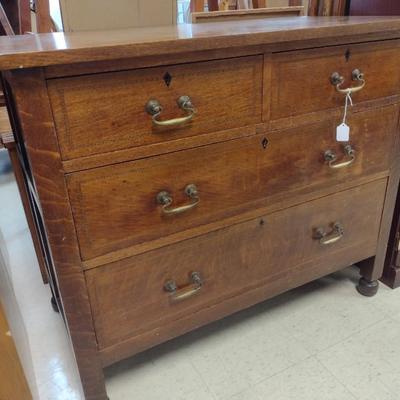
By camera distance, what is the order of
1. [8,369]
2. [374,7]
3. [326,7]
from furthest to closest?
1. [326,7]
2. [374,7]
3. [8,369]

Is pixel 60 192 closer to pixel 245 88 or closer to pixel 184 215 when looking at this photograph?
pixel 184 215

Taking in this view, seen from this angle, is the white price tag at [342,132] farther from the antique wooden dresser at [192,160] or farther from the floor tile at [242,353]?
the floor tile at [242,353]

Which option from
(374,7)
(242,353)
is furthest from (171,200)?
(374,7)

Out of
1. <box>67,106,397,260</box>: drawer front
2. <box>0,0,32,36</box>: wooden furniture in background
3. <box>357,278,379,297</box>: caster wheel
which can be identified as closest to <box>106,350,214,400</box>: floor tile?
<box>67,106,397,260</box>: drawer front

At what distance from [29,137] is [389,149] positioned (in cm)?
90

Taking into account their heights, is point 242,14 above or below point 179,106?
above

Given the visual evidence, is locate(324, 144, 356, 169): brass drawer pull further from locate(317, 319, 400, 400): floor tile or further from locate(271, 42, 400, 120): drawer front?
locate(317, 319, 400, 400): floor tile

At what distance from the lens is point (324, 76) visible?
91cm

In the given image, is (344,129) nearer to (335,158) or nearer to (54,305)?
(335,158)

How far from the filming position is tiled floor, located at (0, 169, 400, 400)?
1040mm

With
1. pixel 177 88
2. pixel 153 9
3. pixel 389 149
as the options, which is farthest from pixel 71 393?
pixel 153 9

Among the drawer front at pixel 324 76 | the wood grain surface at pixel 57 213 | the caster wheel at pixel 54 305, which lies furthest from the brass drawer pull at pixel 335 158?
the caster wheel at pixel 54 305

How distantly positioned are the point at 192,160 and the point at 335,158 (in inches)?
15.8

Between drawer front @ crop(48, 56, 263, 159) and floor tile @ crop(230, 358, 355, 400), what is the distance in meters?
0.66
